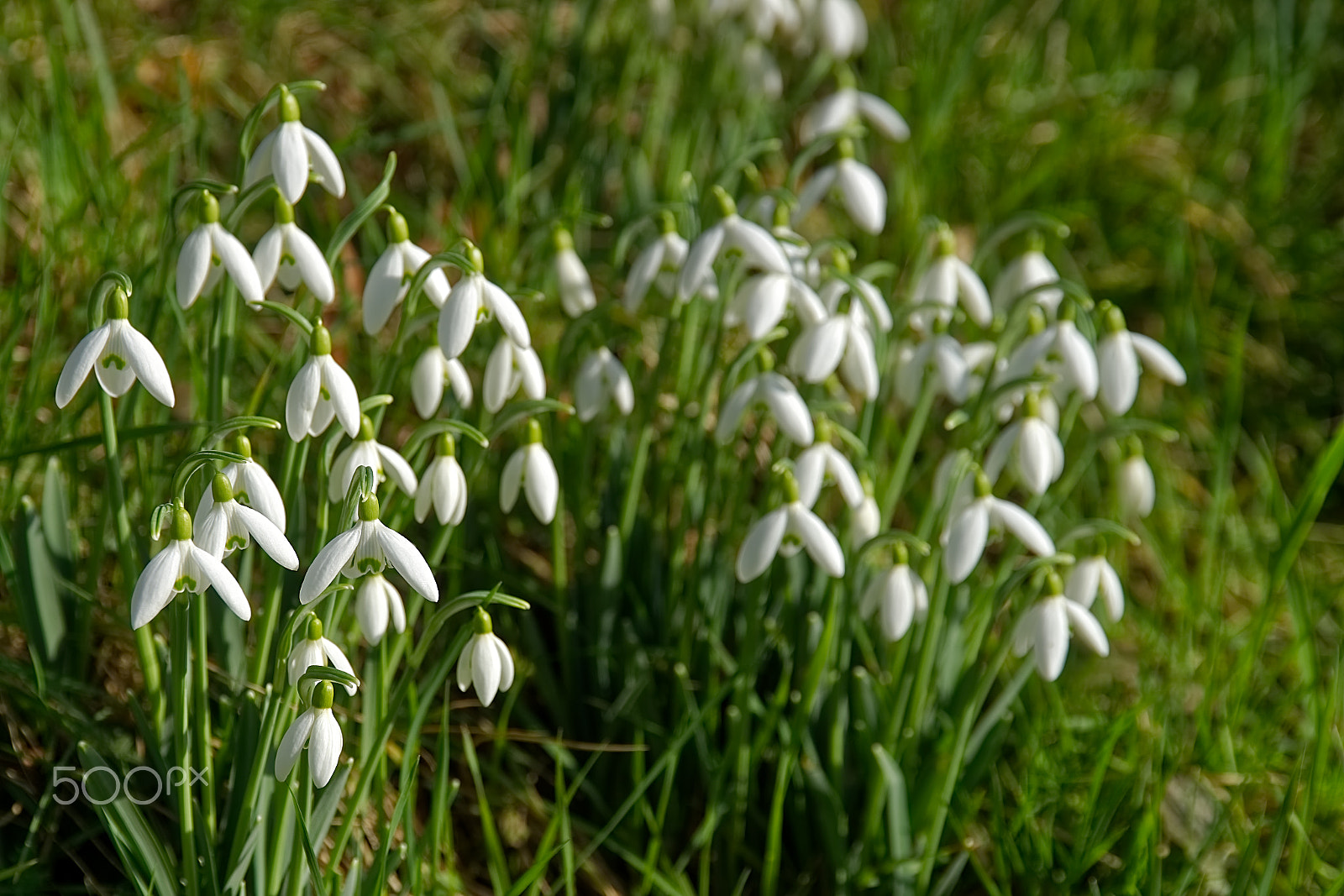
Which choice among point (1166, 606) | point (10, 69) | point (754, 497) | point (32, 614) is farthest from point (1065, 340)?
point (10, 69)

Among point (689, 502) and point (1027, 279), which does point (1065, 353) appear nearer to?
point (1027, 279)

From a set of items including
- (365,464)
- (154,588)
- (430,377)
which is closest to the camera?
(154,588)

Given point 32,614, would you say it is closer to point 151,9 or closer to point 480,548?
point 480,548

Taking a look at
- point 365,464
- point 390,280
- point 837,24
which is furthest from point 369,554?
point 837,24

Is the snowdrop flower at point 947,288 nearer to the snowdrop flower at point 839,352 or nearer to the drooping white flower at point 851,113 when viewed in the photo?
the snowdrop flower at point 839,352

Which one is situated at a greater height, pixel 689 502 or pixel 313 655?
pixel 313 655

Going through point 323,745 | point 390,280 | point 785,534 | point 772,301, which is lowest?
point 785,534

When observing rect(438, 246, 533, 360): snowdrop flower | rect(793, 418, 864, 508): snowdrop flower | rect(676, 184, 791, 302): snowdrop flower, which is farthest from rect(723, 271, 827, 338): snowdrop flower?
rect(438, 246, 533, 360): snowdrop flower
